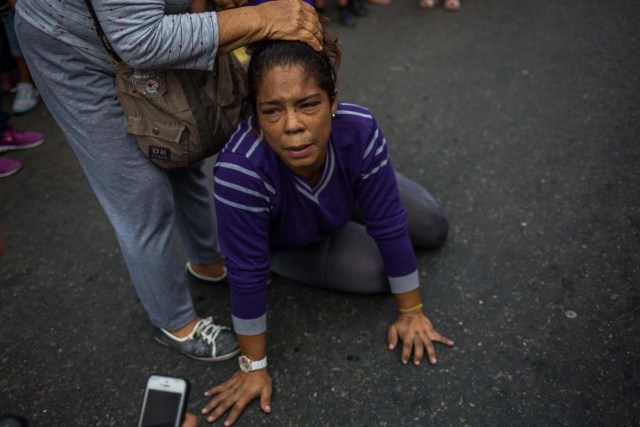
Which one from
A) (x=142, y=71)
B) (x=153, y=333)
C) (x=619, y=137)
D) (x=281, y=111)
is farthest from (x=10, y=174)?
(x=619, y=137)

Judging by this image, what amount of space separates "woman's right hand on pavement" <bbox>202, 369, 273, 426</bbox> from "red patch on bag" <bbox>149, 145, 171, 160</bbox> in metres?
0.82

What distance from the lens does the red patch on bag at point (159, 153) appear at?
1.76 m

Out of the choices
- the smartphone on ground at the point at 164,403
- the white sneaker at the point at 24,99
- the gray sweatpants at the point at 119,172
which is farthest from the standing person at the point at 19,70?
the smartphone on ground at the point at 164,403

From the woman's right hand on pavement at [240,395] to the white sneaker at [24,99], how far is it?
2950mm

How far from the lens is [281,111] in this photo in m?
1.68

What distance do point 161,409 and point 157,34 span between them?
0.95 meters

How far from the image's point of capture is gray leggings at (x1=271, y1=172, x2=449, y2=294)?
7.74 feet

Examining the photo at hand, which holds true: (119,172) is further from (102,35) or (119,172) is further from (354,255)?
(354,255)

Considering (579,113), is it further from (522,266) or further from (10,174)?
(10,174)

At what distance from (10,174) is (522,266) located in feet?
9.61

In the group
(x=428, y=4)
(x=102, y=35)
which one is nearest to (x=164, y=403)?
(x=102, y=35)

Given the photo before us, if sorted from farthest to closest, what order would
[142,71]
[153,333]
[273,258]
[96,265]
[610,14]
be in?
[610,14]
[96,265]
[273,258]
[153,333]
[142,71]

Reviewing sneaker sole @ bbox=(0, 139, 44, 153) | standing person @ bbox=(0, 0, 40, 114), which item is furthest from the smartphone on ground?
standing person @ bbox=(0, 0, 40, 114)

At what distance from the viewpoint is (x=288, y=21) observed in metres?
1.56
